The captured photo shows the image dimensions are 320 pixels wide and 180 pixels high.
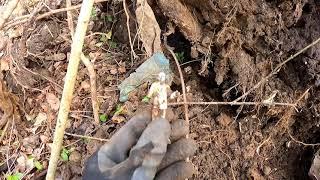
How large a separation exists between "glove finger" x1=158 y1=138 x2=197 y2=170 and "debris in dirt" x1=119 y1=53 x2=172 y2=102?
1.70 feet

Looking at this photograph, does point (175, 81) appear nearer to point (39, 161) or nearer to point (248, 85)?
point (248, 85)

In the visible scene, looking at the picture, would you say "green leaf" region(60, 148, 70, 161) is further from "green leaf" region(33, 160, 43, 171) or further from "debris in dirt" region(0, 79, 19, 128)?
"debris in dirt" region(0, 79, 19, 128)

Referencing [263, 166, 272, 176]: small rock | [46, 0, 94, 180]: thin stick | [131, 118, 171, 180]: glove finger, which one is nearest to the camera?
→ [131, 118, 171, 180]: glove finger

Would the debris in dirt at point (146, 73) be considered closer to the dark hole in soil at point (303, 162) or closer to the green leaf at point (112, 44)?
the green leaf at point (112, 44)

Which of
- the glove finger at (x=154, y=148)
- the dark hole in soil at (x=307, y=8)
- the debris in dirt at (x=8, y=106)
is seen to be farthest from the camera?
the debris in dirt at (x=8, y=106)

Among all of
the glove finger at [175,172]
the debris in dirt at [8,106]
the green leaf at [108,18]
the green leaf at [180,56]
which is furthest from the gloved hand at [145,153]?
the green leaf at [108,18]

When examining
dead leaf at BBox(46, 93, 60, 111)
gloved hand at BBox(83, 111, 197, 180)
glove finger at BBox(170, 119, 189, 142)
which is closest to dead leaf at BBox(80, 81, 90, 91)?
dead leaf at BBox(46, 93, 60, 111)

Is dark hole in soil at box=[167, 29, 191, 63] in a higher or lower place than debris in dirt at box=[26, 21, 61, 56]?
lower

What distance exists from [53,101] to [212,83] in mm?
849

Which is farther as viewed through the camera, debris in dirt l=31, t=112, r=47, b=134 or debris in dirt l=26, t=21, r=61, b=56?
debris in dirt l=26, t=21, r=61, b=56

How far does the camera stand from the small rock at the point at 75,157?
2102 mm

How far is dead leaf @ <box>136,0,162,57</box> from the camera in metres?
1.92

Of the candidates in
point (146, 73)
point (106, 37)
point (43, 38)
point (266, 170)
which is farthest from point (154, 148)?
point (43, 38)

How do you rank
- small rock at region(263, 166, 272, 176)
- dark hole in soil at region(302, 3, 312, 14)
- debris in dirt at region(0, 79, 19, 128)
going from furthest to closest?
debris in dirt at region(0, 79, 19, 128)
small rock at region(263, 166, 272, 176)
dark hole in soil at region(302, 3, 312, 14)
